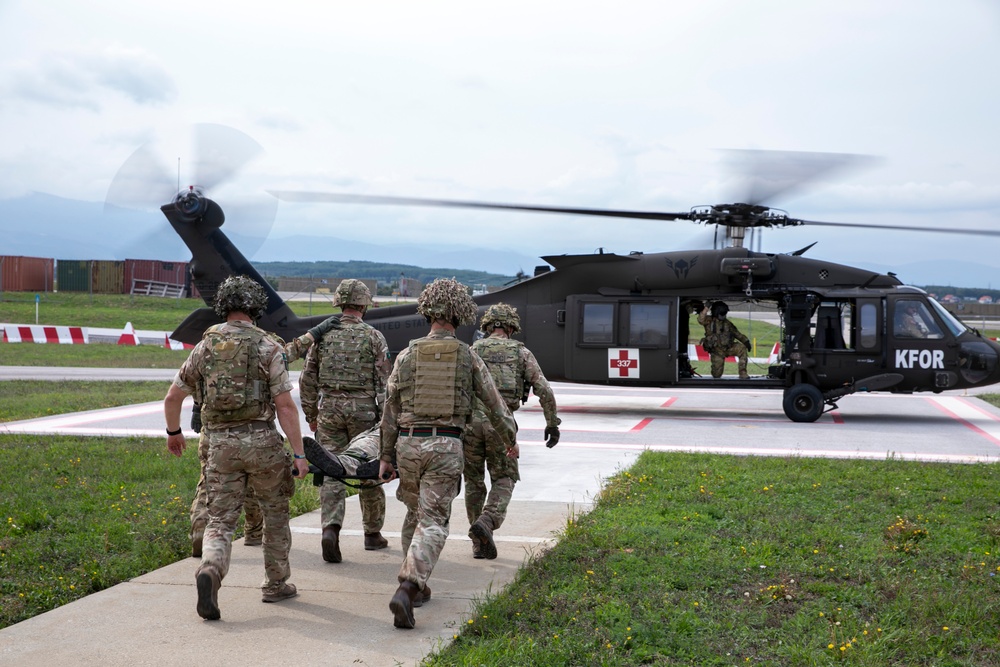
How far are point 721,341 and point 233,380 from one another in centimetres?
1168

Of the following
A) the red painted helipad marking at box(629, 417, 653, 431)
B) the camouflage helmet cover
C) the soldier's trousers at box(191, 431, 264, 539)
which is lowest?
the red painted helipad marking at box(629, 417, 653, 431)

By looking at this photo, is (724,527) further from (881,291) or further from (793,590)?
(881,291)

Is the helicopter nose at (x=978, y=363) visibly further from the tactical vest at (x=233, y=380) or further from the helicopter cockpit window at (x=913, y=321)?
the tactical vest at (x=233, y=380)

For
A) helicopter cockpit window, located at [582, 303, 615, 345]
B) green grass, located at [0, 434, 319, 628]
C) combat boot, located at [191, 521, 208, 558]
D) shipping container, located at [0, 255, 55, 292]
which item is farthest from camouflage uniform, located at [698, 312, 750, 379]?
shipping container, located at [0, 255, 55, 292]

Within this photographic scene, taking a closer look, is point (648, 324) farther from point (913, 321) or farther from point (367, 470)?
point (367, 470)

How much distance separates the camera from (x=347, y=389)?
21.8 feet

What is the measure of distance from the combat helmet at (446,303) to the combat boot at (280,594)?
5.74ft

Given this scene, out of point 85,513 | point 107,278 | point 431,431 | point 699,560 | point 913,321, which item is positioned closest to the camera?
point 431,431

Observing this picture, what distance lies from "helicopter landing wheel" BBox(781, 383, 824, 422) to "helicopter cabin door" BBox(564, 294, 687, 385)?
6.01 feet

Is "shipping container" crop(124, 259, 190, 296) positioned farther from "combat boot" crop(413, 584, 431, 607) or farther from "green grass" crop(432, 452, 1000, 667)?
"combat boot" crop(413, 584, 431, 607)

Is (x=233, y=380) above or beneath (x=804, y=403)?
above

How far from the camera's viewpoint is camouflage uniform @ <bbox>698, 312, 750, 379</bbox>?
→ 15.7m

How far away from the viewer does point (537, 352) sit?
1622cm

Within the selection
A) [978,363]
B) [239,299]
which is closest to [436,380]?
[239,299]
